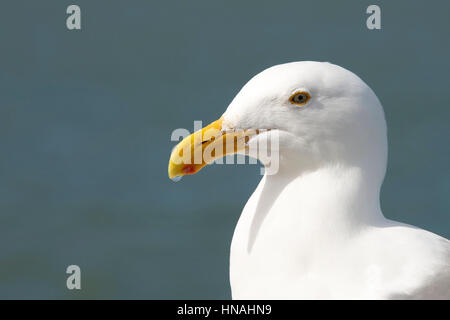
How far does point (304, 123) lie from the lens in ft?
7.77

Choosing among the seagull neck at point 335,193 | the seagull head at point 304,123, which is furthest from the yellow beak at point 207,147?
the seagull neck at point 335,193

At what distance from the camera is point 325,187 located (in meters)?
2.41

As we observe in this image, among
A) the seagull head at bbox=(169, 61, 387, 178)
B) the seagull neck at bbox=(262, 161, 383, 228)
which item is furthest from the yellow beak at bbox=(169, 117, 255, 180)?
the seagull neck at bbox=(262, 161, 383, 228)

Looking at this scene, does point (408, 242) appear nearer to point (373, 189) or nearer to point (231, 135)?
point (373, 189)

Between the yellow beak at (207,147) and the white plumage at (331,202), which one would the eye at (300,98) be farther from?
the yellow beak at (207,147)

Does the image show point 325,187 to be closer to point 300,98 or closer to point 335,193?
point 335,193

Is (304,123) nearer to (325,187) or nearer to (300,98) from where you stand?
(300,98)

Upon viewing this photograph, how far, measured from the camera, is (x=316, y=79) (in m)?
2.36

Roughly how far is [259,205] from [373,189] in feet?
1.12

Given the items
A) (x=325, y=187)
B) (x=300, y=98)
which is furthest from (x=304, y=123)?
(x=325, y=187)

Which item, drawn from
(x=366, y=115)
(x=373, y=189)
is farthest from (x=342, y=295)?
(x=366, y=115)

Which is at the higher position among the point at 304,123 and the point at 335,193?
the point at 304,123

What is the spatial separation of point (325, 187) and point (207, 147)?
Answer: 0.35 meters

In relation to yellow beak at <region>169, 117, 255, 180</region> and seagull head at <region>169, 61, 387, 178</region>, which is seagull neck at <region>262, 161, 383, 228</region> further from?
yellow beak at <region>169, 117, 255, 180</region>
